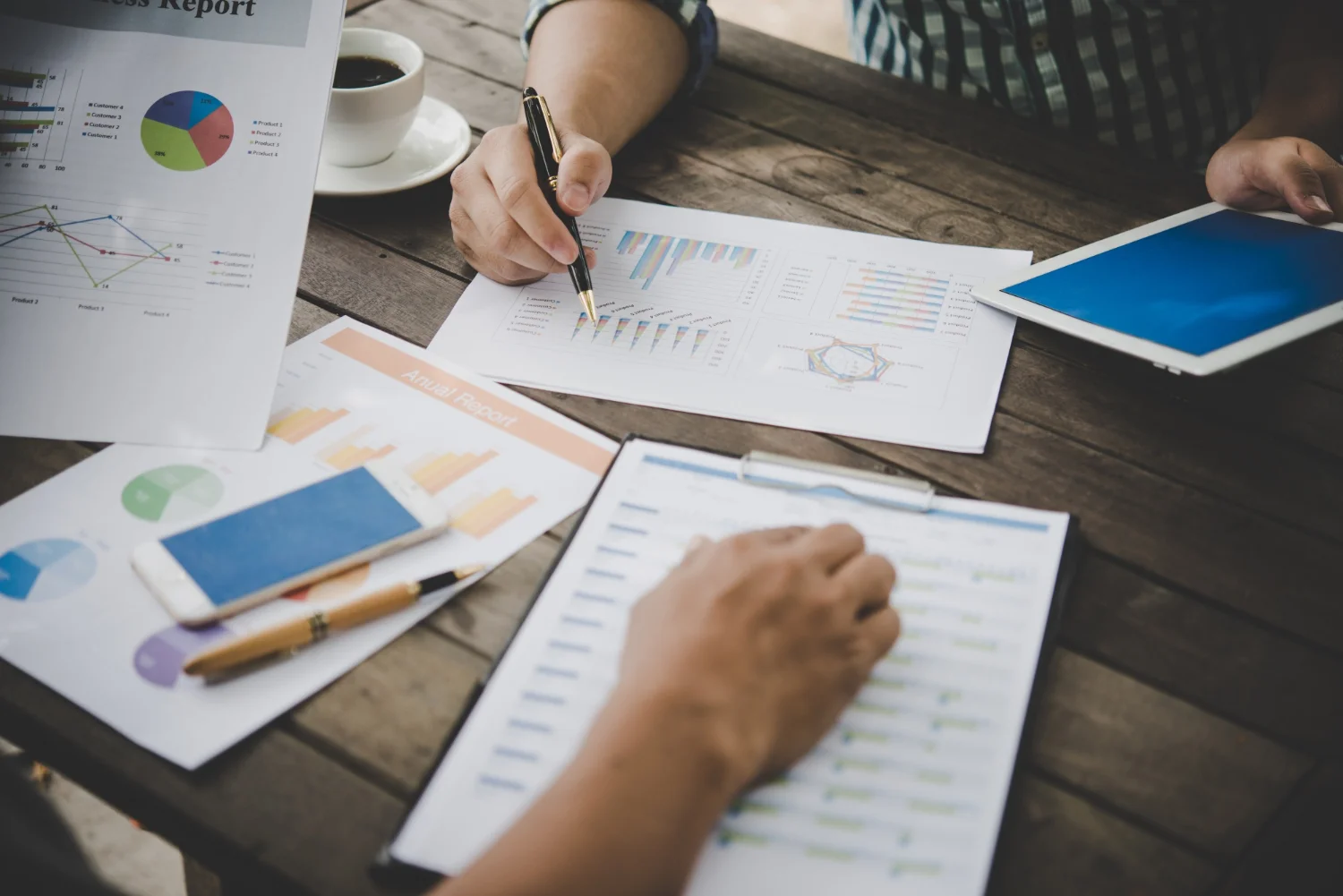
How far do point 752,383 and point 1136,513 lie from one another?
32 centimetres

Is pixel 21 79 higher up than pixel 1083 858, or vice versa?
pixel 21 79

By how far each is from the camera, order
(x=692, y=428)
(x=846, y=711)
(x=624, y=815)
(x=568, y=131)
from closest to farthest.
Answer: (x=624, y=815) < (x=846, y=711) < (x=692, y=428) < (x=568, y=131)

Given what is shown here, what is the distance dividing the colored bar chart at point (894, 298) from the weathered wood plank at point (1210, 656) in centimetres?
30

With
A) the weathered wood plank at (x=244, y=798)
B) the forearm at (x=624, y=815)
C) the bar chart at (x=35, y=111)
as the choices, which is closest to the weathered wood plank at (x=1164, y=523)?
the forearm at (x=624, y=815)

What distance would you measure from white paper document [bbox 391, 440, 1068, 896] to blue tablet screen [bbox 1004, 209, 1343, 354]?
0.25 meters

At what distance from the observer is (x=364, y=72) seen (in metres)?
1.07

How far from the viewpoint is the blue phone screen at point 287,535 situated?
26.2 inches

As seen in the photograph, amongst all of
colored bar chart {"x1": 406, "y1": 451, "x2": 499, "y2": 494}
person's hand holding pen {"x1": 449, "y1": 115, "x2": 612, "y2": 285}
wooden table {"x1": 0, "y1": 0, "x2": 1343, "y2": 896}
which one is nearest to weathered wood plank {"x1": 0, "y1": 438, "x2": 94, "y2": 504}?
wooden table {"x1": 0, "y1": 0, "x2": 1343, "y2": 896}

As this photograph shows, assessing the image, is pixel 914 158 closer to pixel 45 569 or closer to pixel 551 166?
pixel 551 166

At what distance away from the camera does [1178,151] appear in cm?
138

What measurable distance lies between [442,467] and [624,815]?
0.35 m

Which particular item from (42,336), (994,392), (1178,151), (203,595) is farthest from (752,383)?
(1178,151)

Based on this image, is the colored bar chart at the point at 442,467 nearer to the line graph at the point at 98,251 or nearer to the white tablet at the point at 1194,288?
the line graph at the point at 98,251

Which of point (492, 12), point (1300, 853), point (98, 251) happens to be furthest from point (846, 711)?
point (492, 12)
